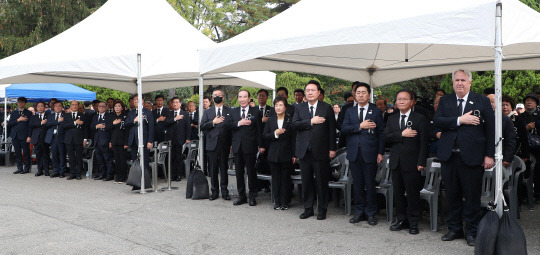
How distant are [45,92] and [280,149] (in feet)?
38.0

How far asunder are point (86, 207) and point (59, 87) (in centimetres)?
1031

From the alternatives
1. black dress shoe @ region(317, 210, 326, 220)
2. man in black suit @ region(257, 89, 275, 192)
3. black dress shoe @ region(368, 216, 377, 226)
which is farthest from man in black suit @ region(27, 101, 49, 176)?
black dress shoe @ region(368, 216, 377, 226)

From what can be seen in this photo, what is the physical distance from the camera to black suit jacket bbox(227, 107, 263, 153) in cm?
777

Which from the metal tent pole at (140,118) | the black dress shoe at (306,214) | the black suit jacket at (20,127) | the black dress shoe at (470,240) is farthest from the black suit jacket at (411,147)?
the black suit jacket at (20,127)

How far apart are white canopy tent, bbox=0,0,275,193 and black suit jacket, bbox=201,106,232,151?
1.39ft

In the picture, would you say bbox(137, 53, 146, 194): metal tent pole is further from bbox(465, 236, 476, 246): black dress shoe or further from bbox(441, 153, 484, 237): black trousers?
bbox(465, 236, 476, 246): black dress shoe

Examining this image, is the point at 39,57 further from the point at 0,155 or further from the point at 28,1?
the point at 28,1

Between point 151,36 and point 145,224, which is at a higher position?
point 151,36

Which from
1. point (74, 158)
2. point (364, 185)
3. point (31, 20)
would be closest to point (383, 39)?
point (364, 185)

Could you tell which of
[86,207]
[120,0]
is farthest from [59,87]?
[86,207]

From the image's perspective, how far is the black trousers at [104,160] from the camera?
433 inches

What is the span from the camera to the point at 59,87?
1678 centimetres

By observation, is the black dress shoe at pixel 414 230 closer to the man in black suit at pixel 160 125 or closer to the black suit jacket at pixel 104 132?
the man in black suit at pixel 160 125

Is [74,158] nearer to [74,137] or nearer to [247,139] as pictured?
[74,137]
